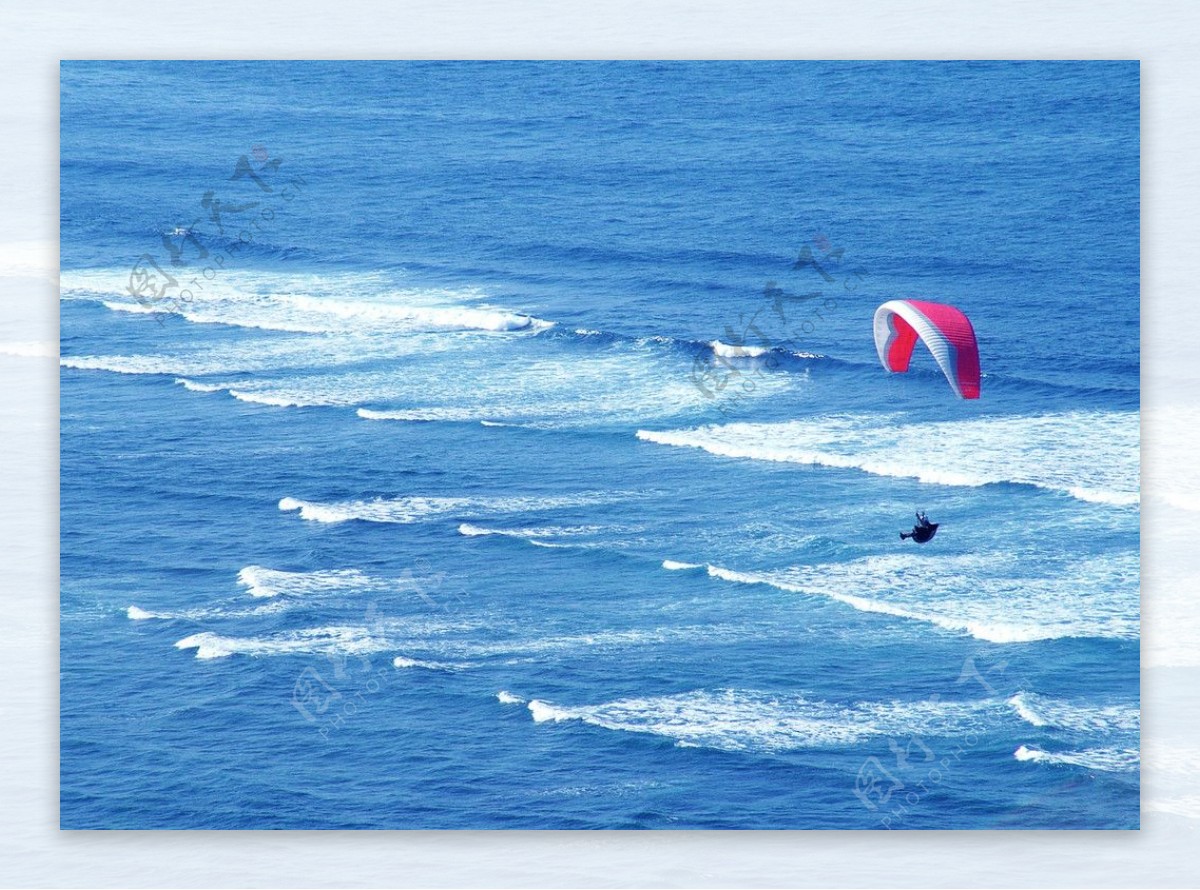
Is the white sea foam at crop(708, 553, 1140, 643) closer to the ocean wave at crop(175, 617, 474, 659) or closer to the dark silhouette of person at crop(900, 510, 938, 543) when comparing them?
the dark silhouette of person at crop(900, 510, 938, 543)

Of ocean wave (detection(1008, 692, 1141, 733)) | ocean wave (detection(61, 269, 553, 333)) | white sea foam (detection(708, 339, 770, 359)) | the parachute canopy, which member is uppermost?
ocean wave (detection(61, 269, 553, 333))

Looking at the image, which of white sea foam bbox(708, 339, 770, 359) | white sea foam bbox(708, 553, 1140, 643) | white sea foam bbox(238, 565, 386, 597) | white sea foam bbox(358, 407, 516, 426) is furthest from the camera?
white sea foam bbox(708, 339, 770, 359)

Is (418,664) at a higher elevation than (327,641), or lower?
lower

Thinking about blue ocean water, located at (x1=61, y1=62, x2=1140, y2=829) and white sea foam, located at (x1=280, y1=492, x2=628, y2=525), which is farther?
white sea foam, located at (x1=280, y1=492, x2=628, y2=525)

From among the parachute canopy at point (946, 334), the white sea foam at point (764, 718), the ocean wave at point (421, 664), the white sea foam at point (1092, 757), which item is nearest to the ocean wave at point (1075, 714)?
the white sea foam at point (1092, 757)

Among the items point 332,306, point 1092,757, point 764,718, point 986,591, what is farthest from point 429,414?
point 1092,757

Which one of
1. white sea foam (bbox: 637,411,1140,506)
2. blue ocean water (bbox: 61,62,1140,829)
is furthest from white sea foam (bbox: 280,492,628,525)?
white sea foam (bbox: 637,411,1140,506)

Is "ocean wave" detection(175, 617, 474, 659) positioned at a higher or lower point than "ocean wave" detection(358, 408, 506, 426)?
lower

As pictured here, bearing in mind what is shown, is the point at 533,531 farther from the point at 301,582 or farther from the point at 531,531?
the point at 301,582
